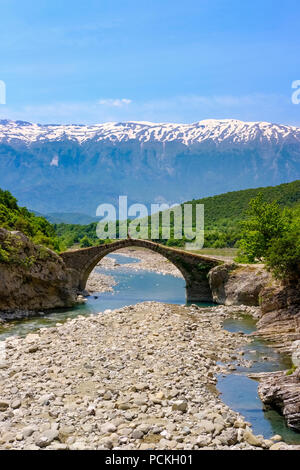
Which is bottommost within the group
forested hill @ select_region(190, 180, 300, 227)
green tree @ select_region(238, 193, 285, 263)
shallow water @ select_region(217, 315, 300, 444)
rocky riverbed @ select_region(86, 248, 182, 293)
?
shallow water @ select_region(217, 315, 300, 444)

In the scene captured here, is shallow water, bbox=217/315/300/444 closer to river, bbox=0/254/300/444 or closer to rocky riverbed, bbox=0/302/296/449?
river, bbox=0/254/300/444

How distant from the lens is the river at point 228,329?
15.0 meters

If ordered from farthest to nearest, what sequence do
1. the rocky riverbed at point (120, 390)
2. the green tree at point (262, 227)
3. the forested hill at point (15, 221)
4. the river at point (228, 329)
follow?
1. the forested hill at point (15, 221)
2. the green tree at point (262, 227)
3. the river at point (228, 329)
4. the rocky riverbed at point (120, 390)

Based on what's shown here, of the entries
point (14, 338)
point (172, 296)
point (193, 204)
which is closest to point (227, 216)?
point (193, 204)

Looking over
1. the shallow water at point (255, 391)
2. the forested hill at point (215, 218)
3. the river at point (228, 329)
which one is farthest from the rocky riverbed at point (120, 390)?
the forested hill at point (215, 218)

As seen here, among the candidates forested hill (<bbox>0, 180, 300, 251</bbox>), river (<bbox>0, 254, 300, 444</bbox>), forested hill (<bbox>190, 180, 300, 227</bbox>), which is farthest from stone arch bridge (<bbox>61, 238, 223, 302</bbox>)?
forested hill (<bbox>190, 180, 300, 227</bbox>)

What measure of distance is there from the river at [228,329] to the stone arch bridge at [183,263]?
151cm

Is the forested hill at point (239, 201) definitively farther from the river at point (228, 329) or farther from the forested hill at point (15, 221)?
the forested hill at point (15, 221)

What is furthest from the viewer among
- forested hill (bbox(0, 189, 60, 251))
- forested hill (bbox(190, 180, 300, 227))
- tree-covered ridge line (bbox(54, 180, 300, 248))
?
forested hill (bbox(190, 180, 300, 227))

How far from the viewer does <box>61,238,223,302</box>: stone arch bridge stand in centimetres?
3984

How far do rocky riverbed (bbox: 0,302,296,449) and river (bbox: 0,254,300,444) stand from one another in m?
0.64

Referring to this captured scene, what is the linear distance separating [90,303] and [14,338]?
47.0 feet
